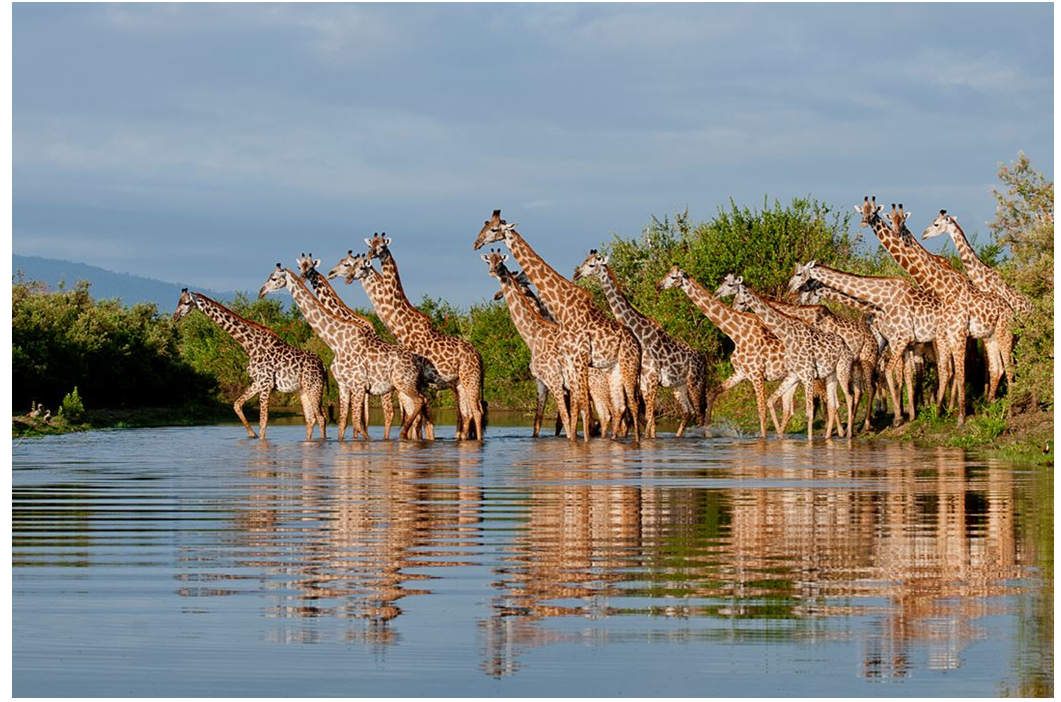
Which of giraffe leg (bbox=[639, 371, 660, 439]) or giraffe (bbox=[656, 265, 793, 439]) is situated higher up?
giraffe (bbox=[656, 265, 793, 439])

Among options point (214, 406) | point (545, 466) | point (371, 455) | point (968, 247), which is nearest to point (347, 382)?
point (371, 455)

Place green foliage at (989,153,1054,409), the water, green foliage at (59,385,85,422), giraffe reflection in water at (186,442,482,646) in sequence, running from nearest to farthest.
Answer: the water
giraffe reflection in water at (186,442,482,646)
green foliage at (989,153,1054,409)
green foliage at (59,385,85,422)

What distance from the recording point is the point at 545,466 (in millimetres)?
19844

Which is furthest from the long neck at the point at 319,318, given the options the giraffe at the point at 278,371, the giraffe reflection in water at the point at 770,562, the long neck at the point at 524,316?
the giraffe reflection in water at the point at 770,562

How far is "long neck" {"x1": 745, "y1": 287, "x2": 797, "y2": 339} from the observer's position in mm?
27781

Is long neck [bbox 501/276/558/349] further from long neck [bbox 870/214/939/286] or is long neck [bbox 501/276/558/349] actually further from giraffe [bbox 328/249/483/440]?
long neck [bbox 870/214/939/286]

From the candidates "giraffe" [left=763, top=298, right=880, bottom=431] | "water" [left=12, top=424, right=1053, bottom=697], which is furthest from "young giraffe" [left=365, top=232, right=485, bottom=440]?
"water" [left=12, top=424, right=1053, bottom=697]

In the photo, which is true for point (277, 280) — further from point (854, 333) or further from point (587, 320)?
point (854, 333)

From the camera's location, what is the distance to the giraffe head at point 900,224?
29.5 metres

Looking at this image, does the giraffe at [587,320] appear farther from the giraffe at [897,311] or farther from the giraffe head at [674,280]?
the giraffe at [897,311]

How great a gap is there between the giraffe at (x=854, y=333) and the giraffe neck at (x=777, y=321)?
698 millimetres

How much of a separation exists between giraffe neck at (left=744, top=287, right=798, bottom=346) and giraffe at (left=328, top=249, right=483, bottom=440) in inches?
182

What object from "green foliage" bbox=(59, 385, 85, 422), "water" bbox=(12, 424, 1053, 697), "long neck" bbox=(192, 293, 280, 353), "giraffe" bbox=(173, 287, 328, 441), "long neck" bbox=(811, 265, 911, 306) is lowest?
"water" bbox=(12, 424, 1053, 697)

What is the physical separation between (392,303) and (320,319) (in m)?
1.35
